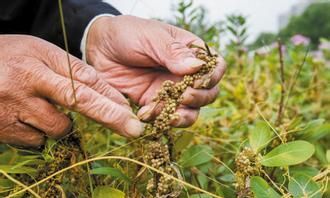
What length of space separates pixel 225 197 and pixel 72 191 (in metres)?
0.23

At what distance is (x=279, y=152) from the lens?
0.73 m

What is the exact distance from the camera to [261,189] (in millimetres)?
658

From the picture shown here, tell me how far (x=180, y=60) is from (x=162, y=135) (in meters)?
0.15

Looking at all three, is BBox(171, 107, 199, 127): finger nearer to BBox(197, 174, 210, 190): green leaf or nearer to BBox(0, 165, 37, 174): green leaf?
BBox(197, 174, 210, 190): green leaf

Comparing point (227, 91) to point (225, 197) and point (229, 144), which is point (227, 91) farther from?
point (225, 197)

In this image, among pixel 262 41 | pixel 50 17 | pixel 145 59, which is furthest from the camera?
pixel 50 17

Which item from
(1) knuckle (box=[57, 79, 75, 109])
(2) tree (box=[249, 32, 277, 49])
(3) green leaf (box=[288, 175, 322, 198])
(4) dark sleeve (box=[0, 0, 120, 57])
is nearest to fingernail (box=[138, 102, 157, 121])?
(1) knuckle (box=[57, 79, 75, 109])

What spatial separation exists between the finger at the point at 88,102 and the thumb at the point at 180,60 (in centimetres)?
11

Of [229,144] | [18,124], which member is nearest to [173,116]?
[18,124]

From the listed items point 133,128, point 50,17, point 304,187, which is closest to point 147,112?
point 133,128

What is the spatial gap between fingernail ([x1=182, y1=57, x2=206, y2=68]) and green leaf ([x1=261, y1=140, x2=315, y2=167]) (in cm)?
17

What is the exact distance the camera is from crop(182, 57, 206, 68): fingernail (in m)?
0.80

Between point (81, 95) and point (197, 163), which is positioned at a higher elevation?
point (81, 95)

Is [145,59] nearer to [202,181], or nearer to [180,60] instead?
[180,60]
